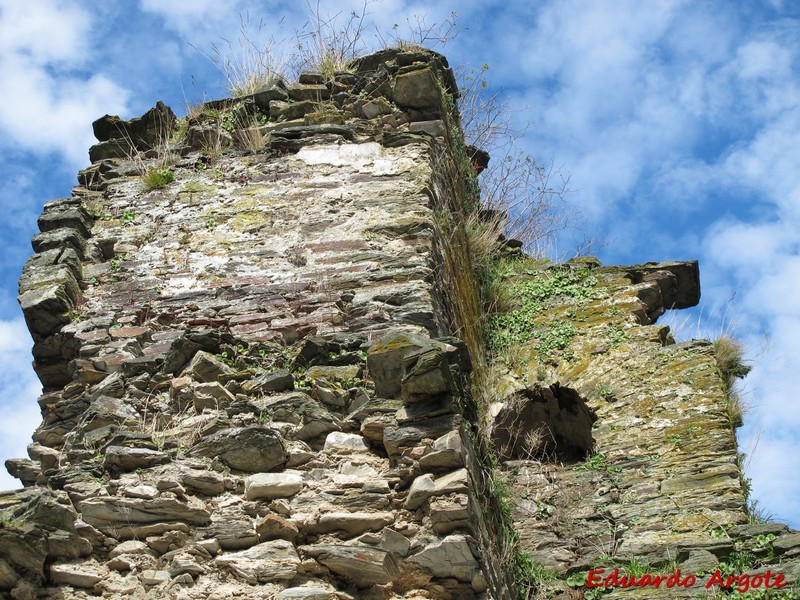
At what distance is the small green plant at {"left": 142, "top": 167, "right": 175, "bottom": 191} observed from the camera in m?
7.35

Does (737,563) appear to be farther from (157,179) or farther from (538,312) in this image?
(157,179)

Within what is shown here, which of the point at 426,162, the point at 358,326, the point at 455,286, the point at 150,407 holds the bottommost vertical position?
the point at 150,407

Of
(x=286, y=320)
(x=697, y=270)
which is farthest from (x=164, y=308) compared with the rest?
(x=697, y=270)

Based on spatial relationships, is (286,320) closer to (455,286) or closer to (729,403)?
(455,286)

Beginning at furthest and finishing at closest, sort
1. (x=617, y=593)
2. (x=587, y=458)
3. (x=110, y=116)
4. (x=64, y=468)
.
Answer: (x=110, y=116) → (x=587, y=458) → (x=617, y=593) → (x=64, y=468)

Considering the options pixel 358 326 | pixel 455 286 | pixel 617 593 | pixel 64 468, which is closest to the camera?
pixel 64 468

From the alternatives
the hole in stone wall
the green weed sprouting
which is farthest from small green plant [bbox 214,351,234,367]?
the green weed sprouting

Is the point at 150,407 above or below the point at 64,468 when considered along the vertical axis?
above

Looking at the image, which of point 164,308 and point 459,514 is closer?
point 459,514

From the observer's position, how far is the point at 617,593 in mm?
6273

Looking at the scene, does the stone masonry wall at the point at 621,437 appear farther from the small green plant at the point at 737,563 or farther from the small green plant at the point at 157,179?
the small green plant at the point at 157,179

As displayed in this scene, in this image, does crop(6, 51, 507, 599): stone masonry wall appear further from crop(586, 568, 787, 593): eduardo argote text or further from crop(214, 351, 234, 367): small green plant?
crop(586, 568, 787, 593): eduardo argote text

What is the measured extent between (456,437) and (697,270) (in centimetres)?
544

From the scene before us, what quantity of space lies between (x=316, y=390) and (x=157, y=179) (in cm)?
269
